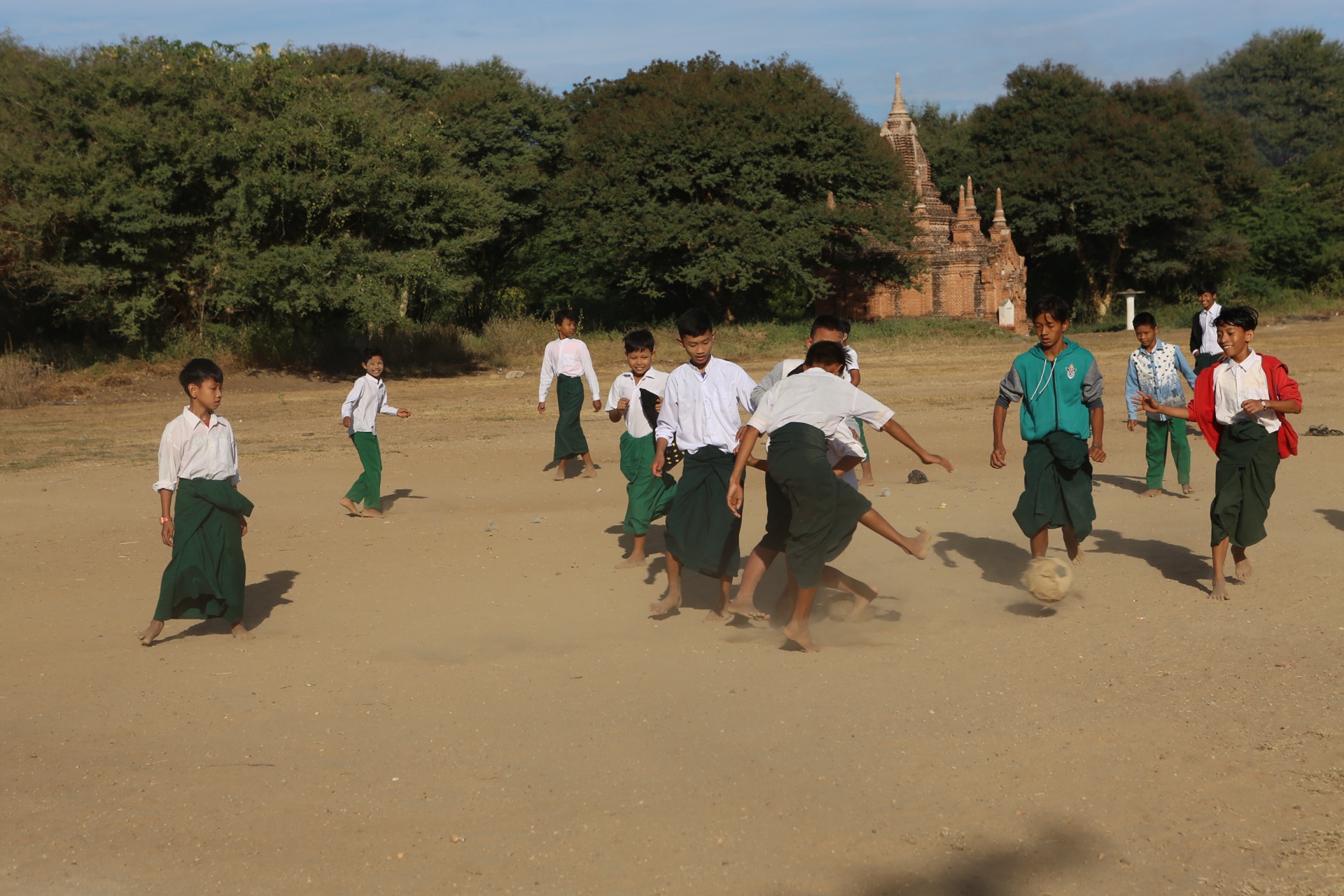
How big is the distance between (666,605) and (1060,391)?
268 centimetres

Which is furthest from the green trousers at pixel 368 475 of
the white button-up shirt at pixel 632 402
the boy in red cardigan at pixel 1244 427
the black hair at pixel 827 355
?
the boy in red cardigan at pixel 1244 427

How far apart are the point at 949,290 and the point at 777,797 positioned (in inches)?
1527

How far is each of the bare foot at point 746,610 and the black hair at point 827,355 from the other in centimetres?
135

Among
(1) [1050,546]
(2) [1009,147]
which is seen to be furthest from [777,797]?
(2) [1009,147]

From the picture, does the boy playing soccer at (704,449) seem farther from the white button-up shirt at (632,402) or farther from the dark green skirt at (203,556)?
the dark green skirt at (203,556)

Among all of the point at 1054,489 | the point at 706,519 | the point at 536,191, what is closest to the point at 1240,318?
the point at 1054,489

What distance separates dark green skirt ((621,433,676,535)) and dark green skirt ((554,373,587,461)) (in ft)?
10.9

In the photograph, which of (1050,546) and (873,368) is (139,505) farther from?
(873,368)

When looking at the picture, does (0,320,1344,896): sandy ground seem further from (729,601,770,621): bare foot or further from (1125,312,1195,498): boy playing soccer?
(1125,312,1195,498): boy playing soccer

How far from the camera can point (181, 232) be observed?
24938 mm

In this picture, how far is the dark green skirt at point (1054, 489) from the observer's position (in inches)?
290

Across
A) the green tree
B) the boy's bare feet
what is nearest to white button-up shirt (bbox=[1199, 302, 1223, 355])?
the boy's bare feet

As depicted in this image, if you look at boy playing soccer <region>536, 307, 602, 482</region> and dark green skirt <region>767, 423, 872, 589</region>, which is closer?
dark green skirt <region>767, 423, 872, 589</region>

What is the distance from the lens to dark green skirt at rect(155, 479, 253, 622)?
6.62 m
